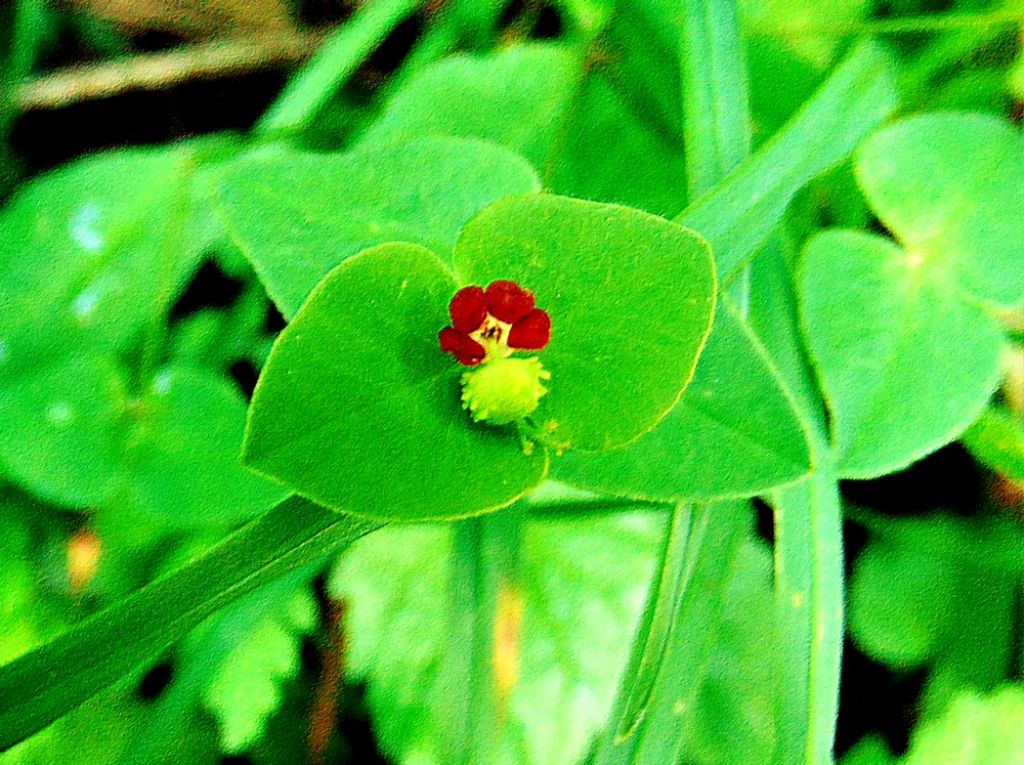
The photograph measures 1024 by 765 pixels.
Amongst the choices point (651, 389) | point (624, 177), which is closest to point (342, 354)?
point (651, 389)

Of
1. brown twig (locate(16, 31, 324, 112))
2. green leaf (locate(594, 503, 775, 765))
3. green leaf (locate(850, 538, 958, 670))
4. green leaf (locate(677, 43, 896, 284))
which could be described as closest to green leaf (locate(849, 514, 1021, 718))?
green leaf (locate(850, 538, 958, 670))

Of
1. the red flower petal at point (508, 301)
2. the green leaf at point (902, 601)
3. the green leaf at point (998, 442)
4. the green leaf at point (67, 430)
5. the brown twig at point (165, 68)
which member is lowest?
the green leaf at point (902, 601)

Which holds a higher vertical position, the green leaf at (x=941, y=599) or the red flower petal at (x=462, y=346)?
the red flower petal at (x=462, y=346)

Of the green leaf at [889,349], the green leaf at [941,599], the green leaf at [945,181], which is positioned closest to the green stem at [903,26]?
the green leaf at [945,181]

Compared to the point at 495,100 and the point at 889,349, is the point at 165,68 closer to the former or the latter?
the point at 495,100

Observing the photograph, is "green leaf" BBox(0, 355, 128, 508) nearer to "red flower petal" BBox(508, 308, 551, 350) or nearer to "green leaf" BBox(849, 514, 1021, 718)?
"red flower petal" BBox(508, 308, 551, 350)

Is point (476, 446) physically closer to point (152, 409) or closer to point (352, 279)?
point (352, 279)

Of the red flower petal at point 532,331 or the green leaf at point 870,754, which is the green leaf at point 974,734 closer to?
the green leaf at point 870,754
